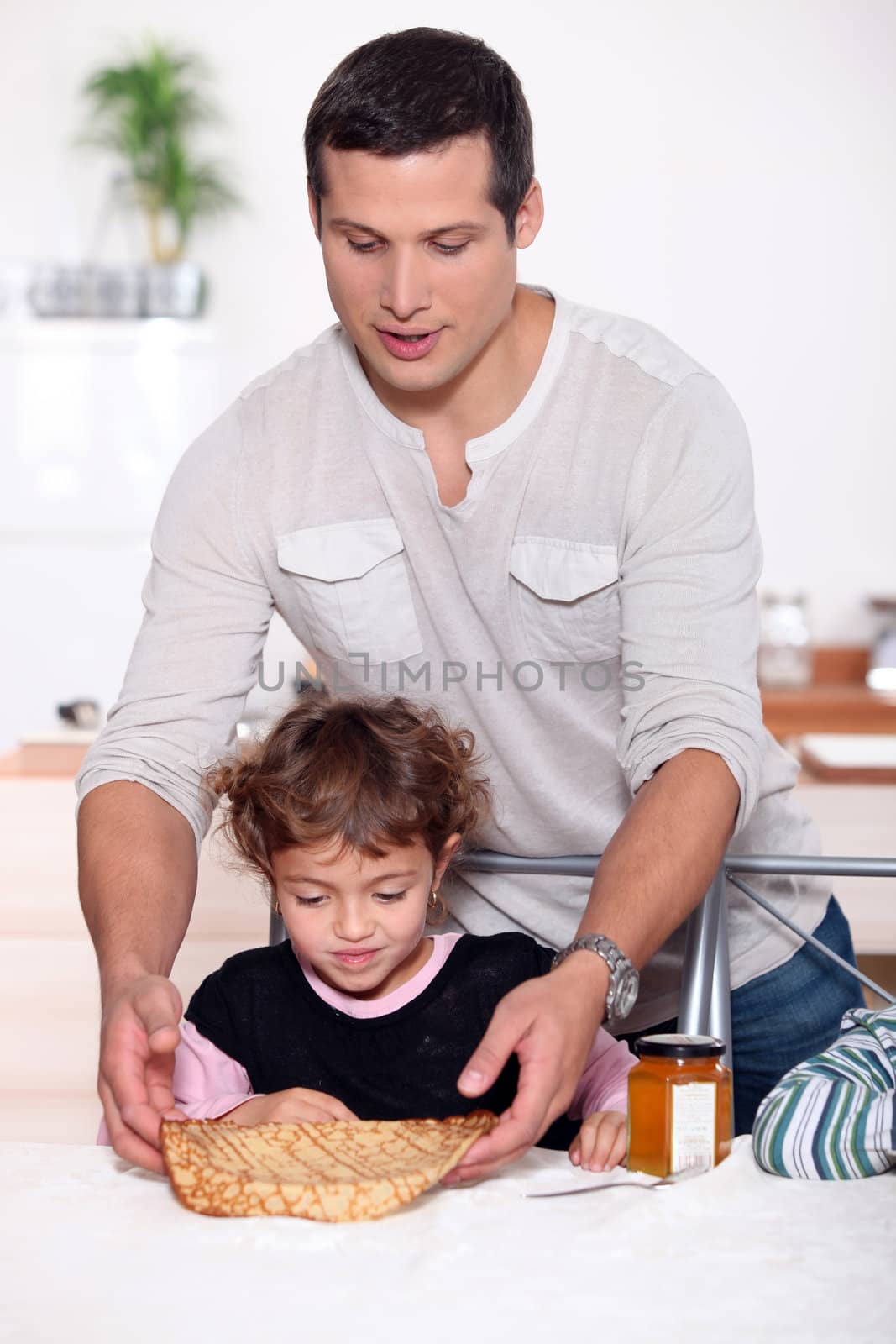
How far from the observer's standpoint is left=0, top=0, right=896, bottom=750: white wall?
4.46 m

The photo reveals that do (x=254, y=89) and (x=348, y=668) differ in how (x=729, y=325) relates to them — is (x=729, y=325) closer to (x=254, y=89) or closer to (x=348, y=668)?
(x=254, y=89)

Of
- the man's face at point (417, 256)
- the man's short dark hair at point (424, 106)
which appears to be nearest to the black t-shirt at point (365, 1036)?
the man's face at point (417, 256)

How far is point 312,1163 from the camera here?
944 millimetres

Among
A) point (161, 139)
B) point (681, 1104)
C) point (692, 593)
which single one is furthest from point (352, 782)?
point (161, 139)

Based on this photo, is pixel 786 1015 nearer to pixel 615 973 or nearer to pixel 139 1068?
pixel 615 973

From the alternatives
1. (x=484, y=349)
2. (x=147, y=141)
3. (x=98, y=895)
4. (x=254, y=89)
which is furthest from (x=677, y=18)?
(x=98, y=895)

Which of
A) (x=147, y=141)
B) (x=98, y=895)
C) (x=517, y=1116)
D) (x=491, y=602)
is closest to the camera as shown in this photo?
(x=517, y=1116)

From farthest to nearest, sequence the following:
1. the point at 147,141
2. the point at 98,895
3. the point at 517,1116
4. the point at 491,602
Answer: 1. the point at 147,141
2. the point at 491,602
3. the point at 98,895
4. the point at 517,1116

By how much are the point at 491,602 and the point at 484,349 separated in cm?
24

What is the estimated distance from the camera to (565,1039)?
3.12ft

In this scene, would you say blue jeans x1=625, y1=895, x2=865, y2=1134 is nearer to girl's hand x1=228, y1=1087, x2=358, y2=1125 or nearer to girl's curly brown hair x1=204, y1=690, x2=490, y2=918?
girl's curly brown hair x1=204, y1=690, x2=490, y2=918

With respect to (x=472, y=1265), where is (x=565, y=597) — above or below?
above

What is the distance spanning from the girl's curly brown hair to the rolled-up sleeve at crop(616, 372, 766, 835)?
17cm

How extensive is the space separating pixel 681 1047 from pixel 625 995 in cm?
9
